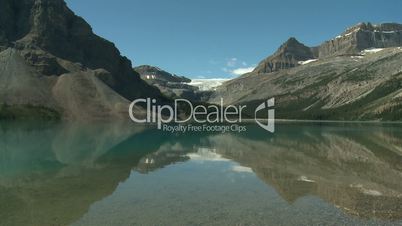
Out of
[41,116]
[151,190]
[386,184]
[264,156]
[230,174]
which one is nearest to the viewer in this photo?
[151,190]

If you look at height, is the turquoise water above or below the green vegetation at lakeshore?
below

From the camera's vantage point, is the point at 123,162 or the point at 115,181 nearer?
the point at 115,181

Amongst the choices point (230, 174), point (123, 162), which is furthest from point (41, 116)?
point (230, 174)

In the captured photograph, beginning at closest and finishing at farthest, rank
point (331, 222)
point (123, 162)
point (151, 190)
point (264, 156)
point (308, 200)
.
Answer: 1. point (331, 222)
2. point (308, 200)
3. point (151, 190)
4. point (123, 162)
5. point (264, 156)

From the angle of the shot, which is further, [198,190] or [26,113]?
[26,113]

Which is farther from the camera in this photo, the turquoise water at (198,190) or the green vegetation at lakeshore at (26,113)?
the green vegetation at lakeshore at (26,113)

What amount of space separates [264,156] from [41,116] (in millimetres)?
142913

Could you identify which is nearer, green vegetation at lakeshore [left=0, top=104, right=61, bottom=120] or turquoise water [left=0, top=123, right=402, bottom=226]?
turquoise water [left=0, top=123, right=402, bottom=226]

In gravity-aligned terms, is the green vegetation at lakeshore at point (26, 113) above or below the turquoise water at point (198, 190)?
above

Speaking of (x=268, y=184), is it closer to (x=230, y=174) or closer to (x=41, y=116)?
(x=230, y=174)

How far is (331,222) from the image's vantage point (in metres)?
22.1

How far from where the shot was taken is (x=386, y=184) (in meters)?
34.3

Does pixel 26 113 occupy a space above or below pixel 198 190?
above

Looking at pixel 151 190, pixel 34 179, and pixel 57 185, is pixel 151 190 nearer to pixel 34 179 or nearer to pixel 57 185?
pixel 57 185
